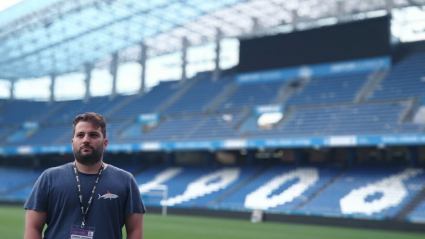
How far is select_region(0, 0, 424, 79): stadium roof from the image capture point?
3441cm

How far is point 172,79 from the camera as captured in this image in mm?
46188

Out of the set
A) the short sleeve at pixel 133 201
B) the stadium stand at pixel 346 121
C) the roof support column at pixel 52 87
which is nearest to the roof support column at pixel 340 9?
the stadium stand at pixel 346 121

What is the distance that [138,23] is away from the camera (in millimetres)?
37781

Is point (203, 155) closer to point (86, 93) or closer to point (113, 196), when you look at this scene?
point (86, 93)

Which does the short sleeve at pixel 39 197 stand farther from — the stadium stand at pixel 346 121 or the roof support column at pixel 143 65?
the roof support column at pixel 143 65

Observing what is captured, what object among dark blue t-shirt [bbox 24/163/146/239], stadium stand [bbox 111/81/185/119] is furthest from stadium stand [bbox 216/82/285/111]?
dark blue t-shirt [bbox 24/163/146/239]

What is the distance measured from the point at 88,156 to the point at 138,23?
3530 cm

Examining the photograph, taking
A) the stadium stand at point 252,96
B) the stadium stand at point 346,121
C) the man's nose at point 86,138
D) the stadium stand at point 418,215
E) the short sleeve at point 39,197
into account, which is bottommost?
the short sleeve at point 39,197

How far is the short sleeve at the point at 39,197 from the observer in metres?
3.54

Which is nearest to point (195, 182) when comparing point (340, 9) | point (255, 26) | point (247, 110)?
point (247, 110)

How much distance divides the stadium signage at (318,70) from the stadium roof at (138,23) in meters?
3.21

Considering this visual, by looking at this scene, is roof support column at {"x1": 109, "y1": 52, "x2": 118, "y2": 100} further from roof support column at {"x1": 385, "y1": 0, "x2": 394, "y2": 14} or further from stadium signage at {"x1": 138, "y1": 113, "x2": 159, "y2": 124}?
roof support column at {"x1": 385, "y1": 0, "x2": 394, "y2": 14}

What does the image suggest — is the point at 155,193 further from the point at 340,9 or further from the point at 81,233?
the point at 81,233

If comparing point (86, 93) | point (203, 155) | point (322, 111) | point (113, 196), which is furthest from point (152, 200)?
point (113, 196)
